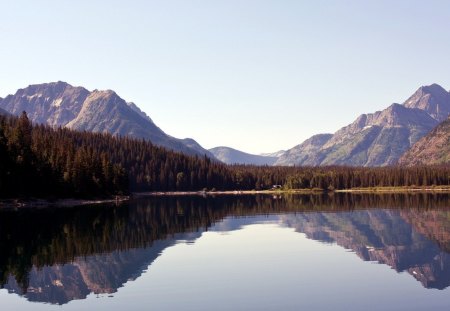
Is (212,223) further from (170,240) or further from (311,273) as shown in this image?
(311,273)

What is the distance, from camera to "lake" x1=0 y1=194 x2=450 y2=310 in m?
43.9

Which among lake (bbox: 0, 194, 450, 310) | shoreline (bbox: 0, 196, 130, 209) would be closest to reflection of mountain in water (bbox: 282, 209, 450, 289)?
lake (bbox: 0, 194, 450, 310)

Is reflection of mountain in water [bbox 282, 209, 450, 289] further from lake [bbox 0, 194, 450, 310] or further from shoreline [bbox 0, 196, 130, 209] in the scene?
shoreline [bbox 0, 196, 130, 209]

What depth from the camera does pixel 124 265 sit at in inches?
2422

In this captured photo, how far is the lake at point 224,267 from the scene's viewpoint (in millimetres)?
43906

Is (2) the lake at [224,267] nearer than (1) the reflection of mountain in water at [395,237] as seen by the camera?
Yes

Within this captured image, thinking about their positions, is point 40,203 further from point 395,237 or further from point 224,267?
point 224,267

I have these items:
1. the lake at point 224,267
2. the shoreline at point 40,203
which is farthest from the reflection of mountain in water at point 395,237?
the shoreline at point 40,203

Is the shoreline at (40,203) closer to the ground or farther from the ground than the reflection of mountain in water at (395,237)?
farther from the ground

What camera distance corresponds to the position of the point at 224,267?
60250 millimetres

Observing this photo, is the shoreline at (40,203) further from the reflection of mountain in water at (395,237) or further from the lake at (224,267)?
the reflection of mountain in water at (395,237)

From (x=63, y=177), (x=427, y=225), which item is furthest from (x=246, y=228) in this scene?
(x=63, y=177)

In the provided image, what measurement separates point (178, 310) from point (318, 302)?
11.3 m

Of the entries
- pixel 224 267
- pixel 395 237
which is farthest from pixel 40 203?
pixel 224 267
